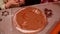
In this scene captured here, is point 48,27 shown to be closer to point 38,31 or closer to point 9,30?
point 38,31

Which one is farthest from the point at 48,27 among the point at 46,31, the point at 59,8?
the point at 59,8

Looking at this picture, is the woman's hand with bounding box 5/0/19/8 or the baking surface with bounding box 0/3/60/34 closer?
the baking surface with bounding box 0/3/60/34

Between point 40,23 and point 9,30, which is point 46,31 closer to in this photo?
point 40,23

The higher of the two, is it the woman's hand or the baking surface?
the woman's hand

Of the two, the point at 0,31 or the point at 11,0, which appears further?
the point at 11,0

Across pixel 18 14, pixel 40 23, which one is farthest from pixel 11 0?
pixel 40 23

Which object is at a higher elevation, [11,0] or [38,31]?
[11,0]

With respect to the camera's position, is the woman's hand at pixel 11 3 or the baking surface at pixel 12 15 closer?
the baking surface at pixel 12 15

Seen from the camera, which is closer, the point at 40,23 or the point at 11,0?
the point at 40,23

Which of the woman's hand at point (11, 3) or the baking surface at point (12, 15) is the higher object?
the woman's hand at point (11, 3)
